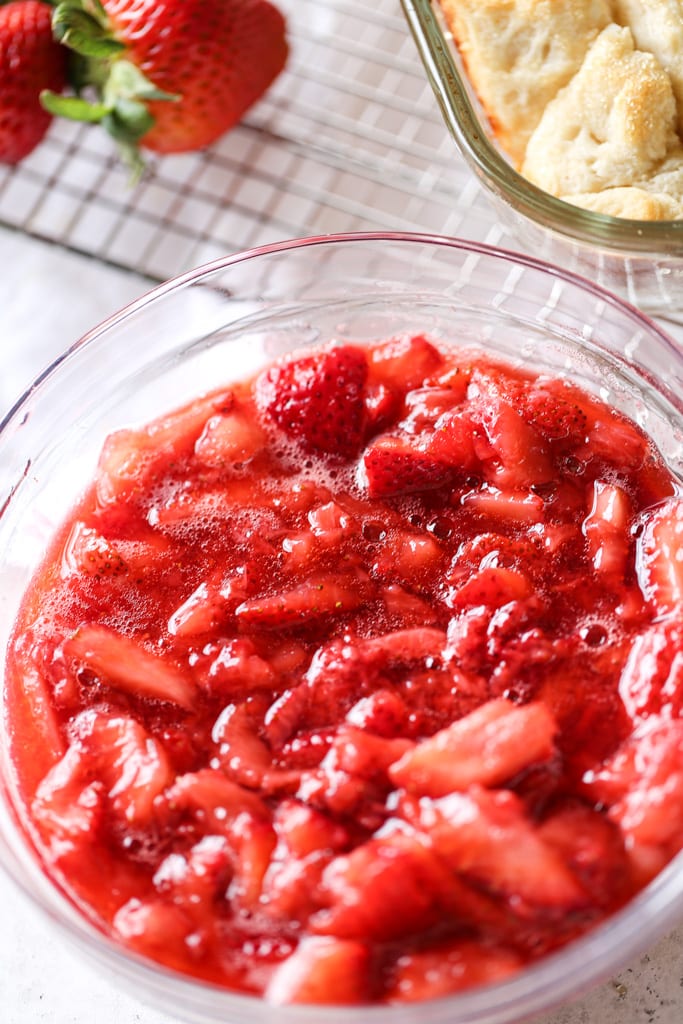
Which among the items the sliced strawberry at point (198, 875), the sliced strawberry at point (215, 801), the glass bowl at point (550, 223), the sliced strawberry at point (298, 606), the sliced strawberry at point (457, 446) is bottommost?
the sliced strawberry at point (198, 875)

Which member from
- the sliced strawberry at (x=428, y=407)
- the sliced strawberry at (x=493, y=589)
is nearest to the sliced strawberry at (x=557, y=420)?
→ the sliced strawberry at (x=428, y=407)

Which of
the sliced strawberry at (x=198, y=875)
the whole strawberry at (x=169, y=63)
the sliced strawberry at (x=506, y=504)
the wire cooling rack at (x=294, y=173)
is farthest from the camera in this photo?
the wire cooling rack at (x=294, y=173)

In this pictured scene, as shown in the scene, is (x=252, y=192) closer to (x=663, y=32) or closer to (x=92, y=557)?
(x=663, y=32)

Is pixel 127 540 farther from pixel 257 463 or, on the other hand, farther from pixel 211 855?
pixel 211 855

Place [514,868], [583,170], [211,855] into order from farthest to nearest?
1. [583,170]
2. [211,855]
3. [514,868]

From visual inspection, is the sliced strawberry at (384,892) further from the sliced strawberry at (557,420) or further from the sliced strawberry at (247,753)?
the sliced strawberry at (557,420)

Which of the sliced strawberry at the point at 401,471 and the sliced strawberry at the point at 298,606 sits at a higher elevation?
the sliced strawberry at the point at 401,471

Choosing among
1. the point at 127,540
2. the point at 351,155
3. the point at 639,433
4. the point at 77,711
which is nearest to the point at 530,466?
the point at 639,433
